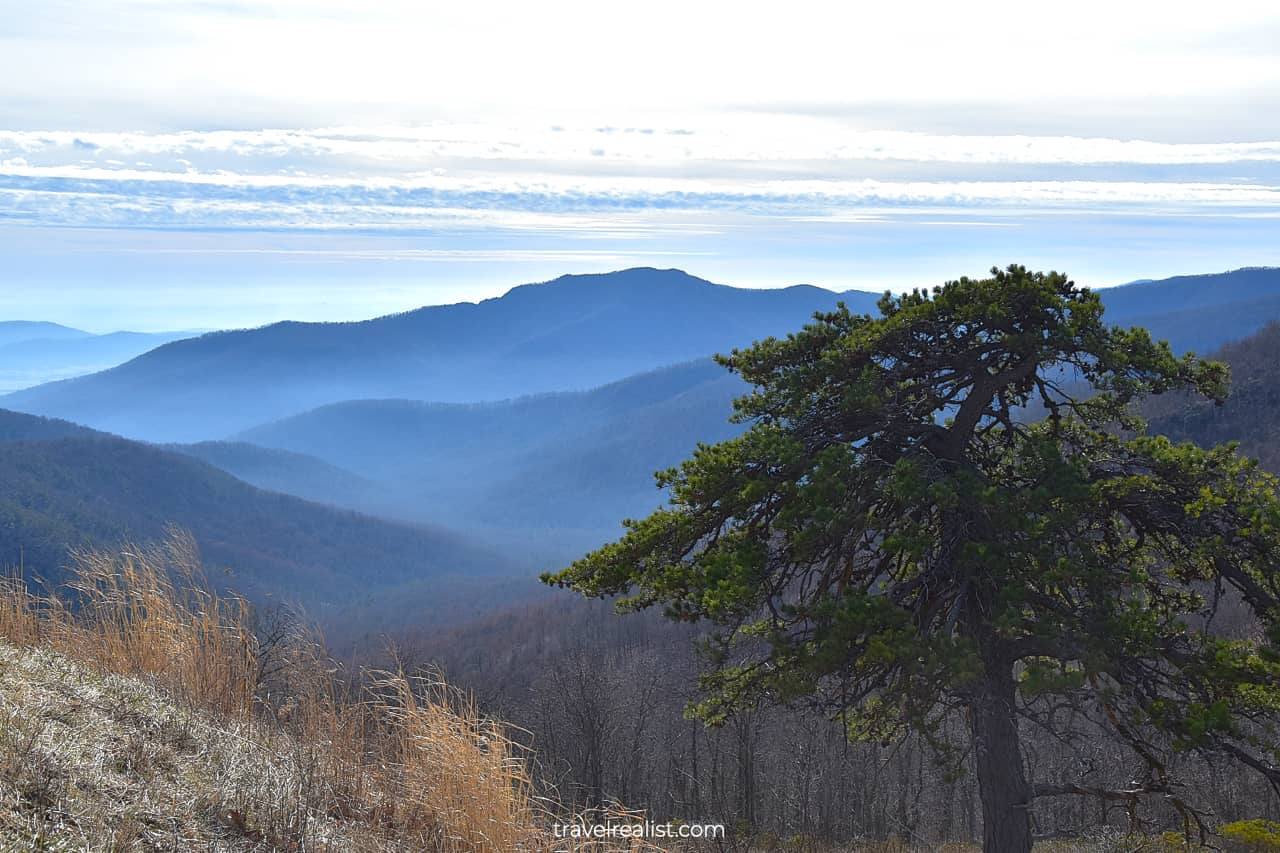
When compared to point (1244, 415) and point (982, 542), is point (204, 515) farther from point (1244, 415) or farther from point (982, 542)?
point (982, 542)

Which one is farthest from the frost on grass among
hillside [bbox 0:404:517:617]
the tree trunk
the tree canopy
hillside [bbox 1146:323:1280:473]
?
hillside [bbox 0:404:517:617]

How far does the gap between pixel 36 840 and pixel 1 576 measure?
625 centimetres

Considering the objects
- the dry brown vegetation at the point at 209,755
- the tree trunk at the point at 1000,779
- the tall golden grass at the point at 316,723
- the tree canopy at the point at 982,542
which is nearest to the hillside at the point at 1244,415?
the tree canopy at the point at 982,542

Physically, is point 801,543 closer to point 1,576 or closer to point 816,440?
point 816,440

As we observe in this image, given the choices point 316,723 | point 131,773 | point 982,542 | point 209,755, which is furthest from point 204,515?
point 982,542

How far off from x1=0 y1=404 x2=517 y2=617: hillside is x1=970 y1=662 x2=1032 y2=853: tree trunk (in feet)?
471

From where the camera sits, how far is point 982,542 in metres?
7.90

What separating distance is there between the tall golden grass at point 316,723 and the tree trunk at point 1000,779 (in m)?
3.08

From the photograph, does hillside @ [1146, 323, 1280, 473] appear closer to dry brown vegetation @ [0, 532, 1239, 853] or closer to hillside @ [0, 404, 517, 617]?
dry brown vegetation @ [0, 532, 1239, 853]

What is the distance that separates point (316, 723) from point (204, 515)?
189 metres

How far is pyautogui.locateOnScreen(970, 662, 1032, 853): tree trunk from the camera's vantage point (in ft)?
27.0

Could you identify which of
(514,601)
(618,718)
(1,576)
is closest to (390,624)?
(514,601)

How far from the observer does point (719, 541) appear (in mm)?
8836

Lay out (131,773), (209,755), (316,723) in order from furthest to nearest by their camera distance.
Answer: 1. (316,723)
2. (209,755)
3. (131,773)
